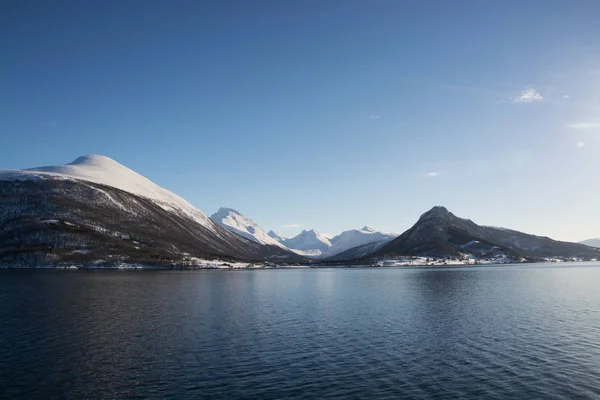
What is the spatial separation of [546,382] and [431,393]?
13952 mm

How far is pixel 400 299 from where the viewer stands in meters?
115

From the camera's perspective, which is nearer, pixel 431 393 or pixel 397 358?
pixel 431 393

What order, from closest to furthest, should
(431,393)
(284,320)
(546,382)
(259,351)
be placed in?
(431,393)
(546,382)
(259,351)
(284,320)

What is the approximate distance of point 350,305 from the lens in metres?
101

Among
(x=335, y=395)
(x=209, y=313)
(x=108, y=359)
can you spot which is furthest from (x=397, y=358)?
(x=209, y=313)

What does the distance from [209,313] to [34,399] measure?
5046 cm

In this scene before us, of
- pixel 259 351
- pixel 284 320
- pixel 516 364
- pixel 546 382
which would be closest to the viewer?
pixel 546 382

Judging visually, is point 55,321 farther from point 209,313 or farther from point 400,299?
point 400,299

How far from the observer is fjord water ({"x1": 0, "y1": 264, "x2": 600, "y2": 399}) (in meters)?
39.4

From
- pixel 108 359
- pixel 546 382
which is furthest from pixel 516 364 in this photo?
pixel 108 359

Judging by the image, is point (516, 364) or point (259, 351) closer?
point (516, 364)

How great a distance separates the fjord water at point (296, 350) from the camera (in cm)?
3938

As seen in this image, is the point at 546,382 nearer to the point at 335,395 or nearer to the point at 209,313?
the point at 335,395

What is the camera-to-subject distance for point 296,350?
179 feet
